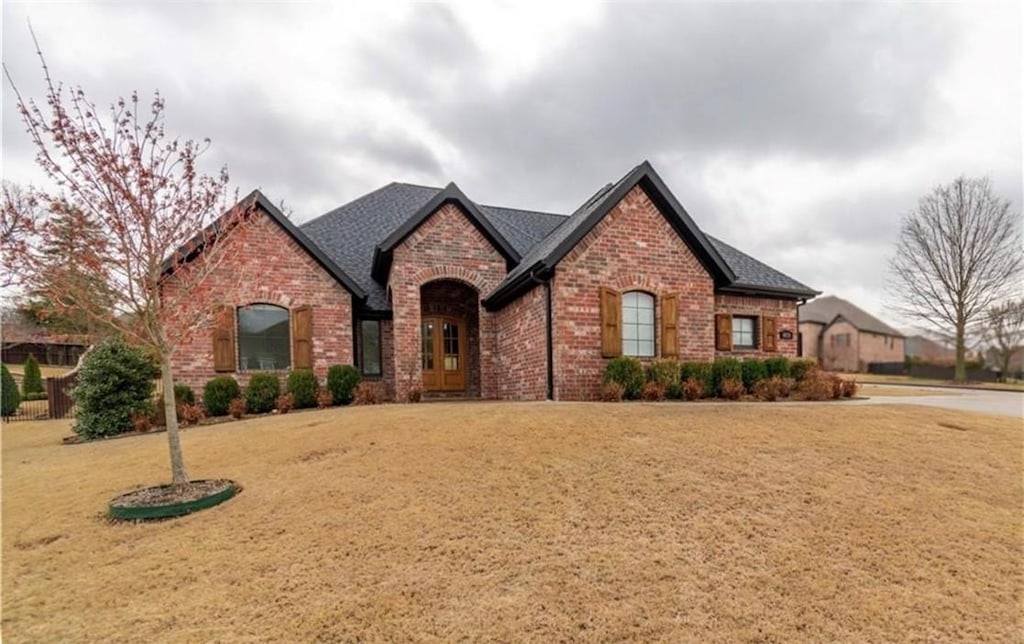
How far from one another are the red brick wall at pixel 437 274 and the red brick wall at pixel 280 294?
4.71ft

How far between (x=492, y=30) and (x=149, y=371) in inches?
428

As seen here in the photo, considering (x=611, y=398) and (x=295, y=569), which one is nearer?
(x=295, y=569)

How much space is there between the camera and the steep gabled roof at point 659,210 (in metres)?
10.2

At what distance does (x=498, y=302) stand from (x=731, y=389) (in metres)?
6.14

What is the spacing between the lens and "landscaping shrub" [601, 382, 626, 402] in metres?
9.64

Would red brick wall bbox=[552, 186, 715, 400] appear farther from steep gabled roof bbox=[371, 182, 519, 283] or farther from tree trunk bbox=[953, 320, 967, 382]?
tree trunk bbox=[953, 320, 967, 382]

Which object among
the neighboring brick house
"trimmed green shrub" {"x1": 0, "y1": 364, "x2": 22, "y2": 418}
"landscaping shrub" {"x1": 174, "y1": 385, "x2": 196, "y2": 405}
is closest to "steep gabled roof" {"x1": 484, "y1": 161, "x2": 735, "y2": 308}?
"landscaping shrub" {"x1": 174, "y1": 385, "x2": 196, "y2": 405}

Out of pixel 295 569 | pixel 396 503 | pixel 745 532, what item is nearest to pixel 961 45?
pixel 745 532

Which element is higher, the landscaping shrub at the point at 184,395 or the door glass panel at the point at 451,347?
the door glass panel at the point at 451,347

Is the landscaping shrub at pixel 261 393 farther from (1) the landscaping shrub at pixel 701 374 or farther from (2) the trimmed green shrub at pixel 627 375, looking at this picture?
(1) the landscaping shrub at pixel 701 374

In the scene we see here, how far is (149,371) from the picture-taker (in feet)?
36.5

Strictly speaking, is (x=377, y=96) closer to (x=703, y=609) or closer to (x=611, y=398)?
(x=611, y=398)

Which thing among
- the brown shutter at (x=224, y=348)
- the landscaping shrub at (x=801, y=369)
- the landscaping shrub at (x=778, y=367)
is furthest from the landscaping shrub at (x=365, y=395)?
the landscaping shrub at (x=801, y=369)

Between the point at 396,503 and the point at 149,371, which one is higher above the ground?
the point at 149,371
